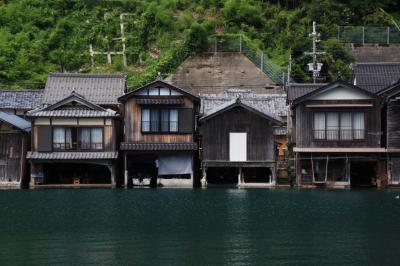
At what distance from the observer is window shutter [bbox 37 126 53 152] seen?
158 feet

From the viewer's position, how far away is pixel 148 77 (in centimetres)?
5925

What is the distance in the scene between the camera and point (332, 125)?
47125 millimetres

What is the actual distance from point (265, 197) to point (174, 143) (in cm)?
1038

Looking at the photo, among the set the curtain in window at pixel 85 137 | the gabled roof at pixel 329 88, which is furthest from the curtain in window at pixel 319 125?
the curtain in window at pixel 85 137

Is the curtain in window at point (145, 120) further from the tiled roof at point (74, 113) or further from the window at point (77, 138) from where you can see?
the window at point (77, 138)

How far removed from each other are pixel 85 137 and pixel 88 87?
17.1ft

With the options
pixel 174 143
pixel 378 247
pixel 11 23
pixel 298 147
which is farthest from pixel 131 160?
pixel 378 247

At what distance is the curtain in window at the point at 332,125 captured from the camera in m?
47.0

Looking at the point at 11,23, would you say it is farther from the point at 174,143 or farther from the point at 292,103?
the point at 292,103

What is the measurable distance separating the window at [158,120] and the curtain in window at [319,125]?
8.76 meters

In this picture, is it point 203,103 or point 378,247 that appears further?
point 203,103

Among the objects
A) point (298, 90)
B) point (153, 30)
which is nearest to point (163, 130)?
point (298, 90)

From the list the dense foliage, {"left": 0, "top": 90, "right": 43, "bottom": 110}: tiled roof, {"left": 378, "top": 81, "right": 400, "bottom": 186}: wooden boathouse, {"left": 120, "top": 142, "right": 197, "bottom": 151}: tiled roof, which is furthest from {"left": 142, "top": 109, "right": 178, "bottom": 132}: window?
{"left": 378, "top": 81, "right": 400, "bottom": 186}: wooden boathouse

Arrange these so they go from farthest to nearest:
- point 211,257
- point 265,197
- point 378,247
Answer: point 265,197
point 378,247
point 211,257
